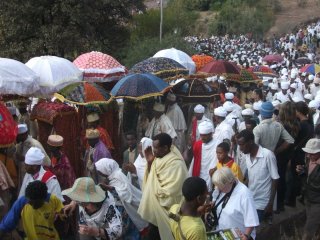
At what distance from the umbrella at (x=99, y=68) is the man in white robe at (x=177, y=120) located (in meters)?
1.30

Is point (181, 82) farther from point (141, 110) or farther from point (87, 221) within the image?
point (87, 221)

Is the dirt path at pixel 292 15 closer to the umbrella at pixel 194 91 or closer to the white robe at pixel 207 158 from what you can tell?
the umbrella at pixel 194 91

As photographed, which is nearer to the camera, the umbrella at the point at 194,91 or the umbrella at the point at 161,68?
the umbrella at the point at 194,91

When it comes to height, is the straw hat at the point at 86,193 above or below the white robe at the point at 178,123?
above

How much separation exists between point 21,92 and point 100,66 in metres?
2.95

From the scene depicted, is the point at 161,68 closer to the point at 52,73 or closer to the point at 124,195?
the point at 52,73

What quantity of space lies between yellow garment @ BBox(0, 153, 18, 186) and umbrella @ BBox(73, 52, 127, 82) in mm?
3665

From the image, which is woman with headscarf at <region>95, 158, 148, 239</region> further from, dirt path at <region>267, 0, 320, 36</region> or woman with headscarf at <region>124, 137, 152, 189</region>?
dirt path at <region>267, 0, 320, 36</region>

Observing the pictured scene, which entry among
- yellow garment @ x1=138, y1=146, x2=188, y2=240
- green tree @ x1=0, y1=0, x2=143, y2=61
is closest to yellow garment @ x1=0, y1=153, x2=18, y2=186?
yellow garment @ x1=138, y1=146, x2=188, y2=240

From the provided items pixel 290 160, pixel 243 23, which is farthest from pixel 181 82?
pixel 243 23

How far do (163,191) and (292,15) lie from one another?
60.7 m

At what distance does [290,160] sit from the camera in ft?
28.0

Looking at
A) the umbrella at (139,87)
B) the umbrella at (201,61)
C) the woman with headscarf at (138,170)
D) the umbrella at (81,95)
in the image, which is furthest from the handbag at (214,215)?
the umbrella at (201,61)

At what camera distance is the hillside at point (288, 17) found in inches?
2261
